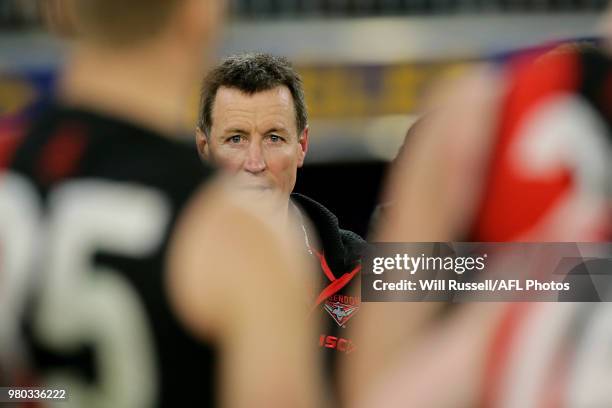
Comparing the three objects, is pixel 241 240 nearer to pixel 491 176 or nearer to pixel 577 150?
pixel 491 176

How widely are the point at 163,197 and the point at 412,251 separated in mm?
396

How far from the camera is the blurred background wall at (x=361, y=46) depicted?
8.84 meters

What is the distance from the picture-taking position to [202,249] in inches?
42.6

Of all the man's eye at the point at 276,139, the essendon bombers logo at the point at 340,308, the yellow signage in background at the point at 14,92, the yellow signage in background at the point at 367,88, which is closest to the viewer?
the essendon bombers logo at the point at 340,308

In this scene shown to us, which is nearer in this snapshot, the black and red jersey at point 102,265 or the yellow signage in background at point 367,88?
the black and red jersey at point 102,265

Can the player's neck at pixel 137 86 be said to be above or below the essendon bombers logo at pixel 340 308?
below

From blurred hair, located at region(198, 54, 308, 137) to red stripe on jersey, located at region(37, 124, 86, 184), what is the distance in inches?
58.2

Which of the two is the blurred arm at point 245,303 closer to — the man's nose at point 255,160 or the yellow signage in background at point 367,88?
the man's nose at point 255,160

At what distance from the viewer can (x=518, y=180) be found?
1268 millimetres

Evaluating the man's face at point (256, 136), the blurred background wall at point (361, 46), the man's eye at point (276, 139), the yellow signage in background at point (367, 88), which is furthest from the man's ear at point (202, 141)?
the yellow signage in background at point (367, 88)

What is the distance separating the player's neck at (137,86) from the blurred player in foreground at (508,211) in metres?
0.28

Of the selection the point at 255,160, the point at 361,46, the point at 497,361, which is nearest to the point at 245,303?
the point at 497,361

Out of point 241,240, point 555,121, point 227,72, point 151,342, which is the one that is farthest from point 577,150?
point 227,72

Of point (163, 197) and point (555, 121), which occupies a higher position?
point (555, 121)
